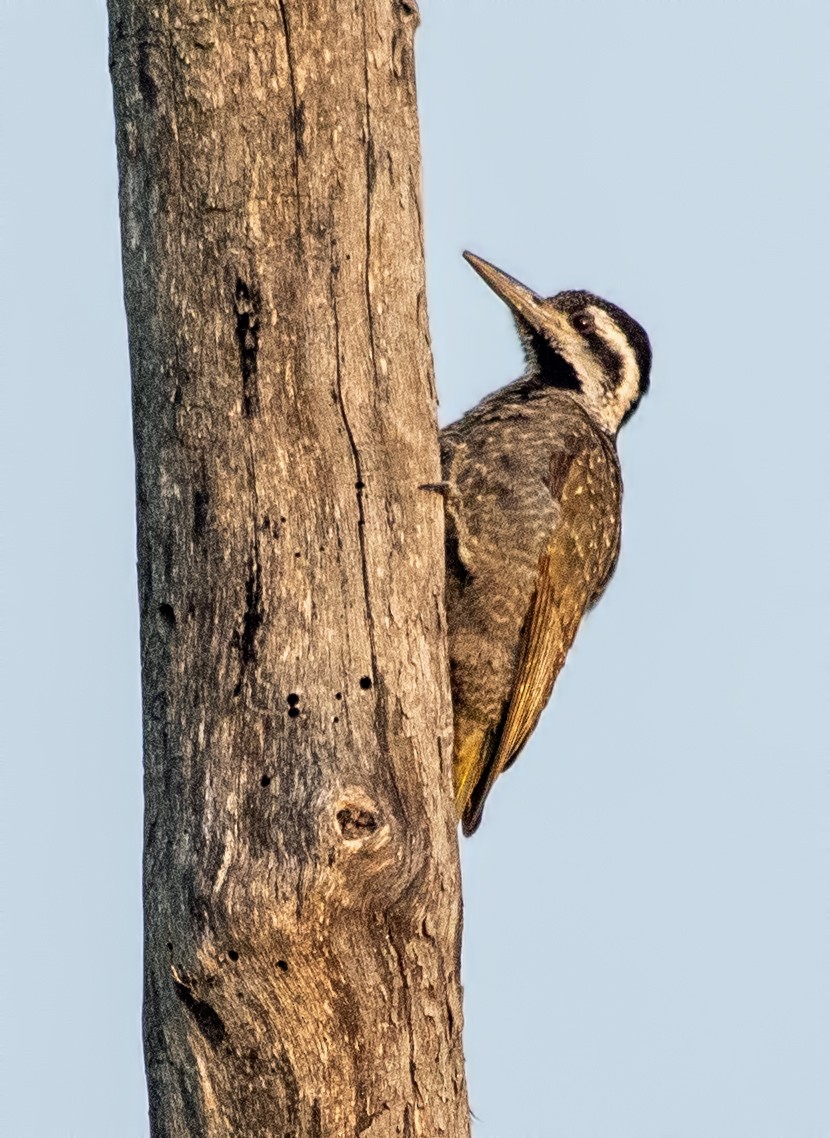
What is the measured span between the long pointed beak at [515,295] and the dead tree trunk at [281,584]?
2016mm

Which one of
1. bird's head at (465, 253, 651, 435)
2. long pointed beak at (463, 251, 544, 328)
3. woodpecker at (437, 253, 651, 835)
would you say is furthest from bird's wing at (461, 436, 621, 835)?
long pointed beak at (463, 251, 544, 328)

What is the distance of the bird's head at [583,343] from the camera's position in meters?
5.96

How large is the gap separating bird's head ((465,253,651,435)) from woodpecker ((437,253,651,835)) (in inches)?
0.5

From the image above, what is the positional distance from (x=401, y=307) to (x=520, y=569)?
4.68 ft

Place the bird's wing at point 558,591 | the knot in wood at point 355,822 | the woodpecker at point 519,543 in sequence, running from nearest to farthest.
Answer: the knot in wood at point 355,822
the woodpecker at point 519,543
the bird's wing at point 558,591

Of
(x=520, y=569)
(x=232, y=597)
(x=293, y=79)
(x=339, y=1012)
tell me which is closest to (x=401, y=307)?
(x=293, y=79)

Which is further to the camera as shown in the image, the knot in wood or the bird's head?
the bird's head

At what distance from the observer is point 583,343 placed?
5996 millimetres

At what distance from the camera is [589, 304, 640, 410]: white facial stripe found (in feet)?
19.6

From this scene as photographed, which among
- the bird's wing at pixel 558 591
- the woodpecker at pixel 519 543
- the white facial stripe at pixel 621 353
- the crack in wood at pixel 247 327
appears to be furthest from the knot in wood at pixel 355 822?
the white facial stripe at pixel 621 353

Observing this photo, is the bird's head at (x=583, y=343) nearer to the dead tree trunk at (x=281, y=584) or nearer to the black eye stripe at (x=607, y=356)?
the black eye stripe at (x=607, y=356)

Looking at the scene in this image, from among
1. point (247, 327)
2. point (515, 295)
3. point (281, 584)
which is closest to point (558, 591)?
point (515, 295)

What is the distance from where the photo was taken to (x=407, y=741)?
12.6ft

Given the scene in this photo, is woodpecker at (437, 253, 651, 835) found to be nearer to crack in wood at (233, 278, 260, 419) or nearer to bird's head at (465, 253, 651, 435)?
bird's head at (465, 253, 651, 435)
